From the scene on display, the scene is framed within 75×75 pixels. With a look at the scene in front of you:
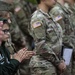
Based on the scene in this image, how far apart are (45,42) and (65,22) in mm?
1119

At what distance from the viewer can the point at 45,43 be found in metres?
4.60

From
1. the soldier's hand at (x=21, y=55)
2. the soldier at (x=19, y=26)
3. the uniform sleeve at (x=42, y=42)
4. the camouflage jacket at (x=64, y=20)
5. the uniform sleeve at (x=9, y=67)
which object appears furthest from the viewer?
the soldier at (x=19, y=26)

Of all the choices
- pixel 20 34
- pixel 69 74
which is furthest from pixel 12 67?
pixel 20 34

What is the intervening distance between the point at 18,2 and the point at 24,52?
3.07 m

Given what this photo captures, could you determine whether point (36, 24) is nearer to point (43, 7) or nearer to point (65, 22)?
point (43, 7)

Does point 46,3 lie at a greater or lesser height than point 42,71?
greater

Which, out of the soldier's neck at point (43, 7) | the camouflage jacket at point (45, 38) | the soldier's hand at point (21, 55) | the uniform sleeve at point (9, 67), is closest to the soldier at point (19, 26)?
the soldier's neck at point (43, 7)

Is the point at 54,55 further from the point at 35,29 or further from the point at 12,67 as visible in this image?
the point at 12,67

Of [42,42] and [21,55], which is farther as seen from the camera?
[42,42]

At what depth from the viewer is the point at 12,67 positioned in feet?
12.3

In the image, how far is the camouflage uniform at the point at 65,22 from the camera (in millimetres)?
5461

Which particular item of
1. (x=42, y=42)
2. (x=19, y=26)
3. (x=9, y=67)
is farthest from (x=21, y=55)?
(x=19, y=26)

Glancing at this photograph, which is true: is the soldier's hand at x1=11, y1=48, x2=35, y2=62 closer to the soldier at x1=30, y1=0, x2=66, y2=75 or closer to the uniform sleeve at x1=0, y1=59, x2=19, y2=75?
the uniform sleeve at x1=0, y1=59, x2=19, y2=75

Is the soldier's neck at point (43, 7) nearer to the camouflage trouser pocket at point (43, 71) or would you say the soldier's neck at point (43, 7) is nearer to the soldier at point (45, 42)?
the soldier at point (45, 42)
